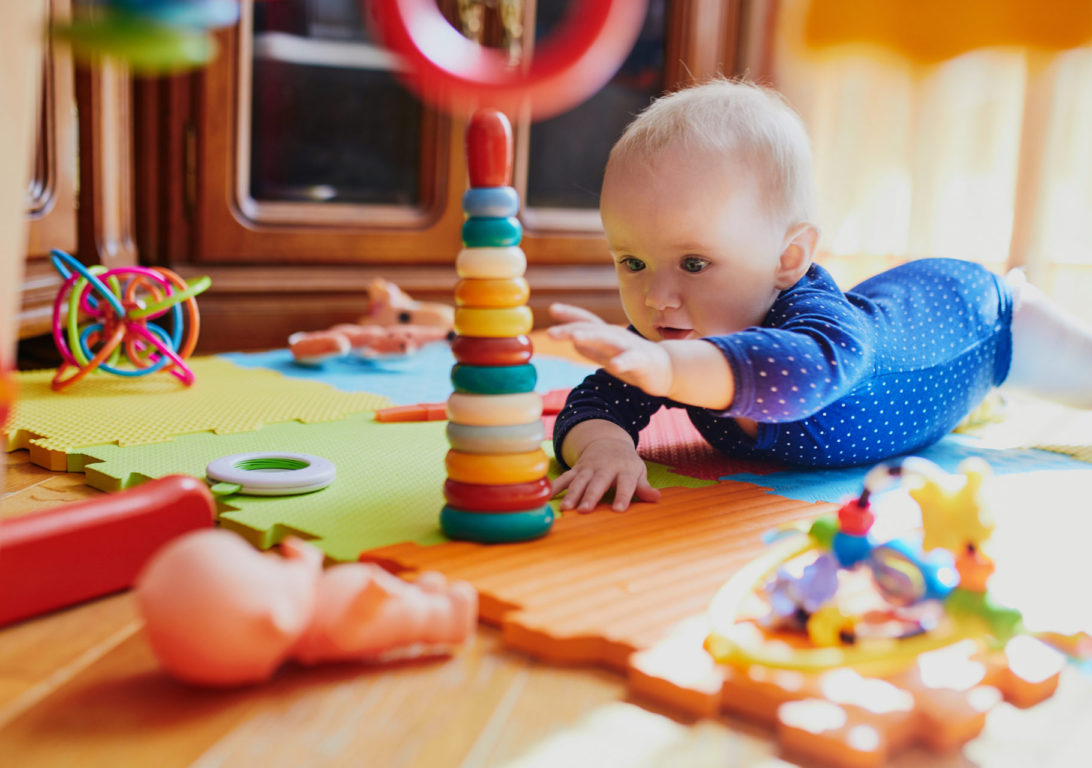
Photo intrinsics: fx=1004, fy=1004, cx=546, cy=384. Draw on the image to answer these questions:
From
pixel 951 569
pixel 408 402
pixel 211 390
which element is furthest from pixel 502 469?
pixel 211 390

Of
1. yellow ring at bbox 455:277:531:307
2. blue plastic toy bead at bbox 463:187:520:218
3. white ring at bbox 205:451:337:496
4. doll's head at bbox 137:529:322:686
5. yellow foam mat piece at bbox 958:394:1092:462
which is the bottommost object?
yellow foam mat piece at bbox 958:394:1092:462

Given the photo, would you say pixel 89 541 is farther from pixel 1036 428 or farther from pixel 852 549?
pixel 1036 428

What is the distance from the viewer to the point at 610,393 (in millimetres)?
982

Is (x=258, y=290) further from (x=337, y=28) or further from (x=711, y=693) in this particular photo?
(x=711, y=693)

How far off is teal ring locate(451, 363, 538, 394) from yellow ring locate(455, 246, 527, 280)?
63 mm

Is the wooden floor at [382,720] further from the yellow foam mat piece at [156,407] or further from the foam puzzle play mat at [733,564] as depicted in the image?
the yellow foam mat piece at [156,407]

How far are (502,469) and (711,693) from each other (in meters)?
0.23

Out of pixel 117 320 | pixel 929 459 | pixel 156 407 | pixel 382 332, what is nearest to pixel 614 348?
pixel 929 459

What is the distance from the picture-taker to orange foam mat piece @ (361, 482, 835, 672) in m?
0.58

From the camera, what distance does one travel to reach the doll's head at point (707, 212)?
89cm

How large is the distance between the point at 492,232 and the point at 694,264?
0.28 m

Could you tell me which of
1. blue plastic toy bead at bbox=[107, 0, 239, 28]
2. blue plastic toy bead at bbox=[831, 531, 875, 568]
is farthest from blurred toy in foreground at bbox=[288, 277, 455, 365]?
blue plastic toy bead at bbox=[107, 0, 239, 28]

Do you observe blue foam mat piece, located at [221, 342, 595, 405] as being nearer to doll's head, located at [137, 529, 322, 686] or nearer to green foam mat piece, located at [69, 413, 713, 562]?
green foam mat piece, located at [69, 413, 713, 562]

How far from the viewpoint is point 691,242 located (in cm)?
90
